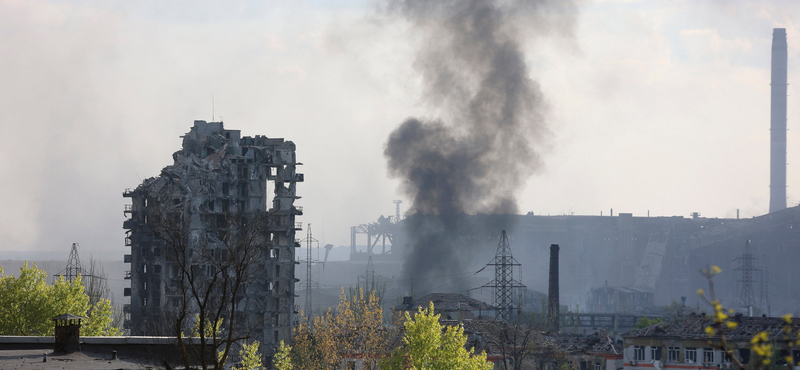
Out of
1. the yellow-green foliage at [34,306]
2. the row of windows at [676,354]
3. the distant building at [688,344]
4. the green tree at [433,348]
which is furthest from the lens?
the row of windows at [676,354]

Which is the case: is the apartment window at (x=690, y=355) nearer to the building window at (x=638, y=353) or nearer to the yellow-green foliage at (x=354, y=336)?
the building window at (x=638, y=353)

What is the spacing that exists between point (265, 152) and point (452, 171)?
50.3m

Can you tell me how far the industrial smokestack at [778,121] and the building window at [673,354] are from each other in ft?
387

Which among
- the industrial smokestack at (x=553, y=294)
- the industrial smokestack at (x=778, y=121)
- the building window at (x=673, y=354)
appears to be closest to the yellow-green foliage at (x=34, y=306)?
the building window at (x=673, y=354)

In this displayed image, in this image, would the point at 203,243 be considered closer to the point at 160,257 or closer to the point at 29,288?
the point at 160,257

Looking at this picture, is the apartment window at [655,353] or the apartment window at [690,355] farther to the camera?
the apartment window at [655,353]

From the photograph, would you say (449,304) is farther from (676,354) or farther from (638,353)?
(676,354)

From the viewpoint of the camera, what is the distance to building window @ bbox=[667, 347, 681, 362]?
2306 inches

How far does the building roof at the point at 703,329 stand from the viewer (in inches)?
2232

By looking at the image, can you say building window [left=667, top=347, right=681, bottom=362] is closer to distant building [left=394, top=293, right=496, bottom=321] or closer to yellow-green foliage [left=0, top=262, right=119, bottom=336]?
distant building [left=394, top=293, right=496, bottom=321]

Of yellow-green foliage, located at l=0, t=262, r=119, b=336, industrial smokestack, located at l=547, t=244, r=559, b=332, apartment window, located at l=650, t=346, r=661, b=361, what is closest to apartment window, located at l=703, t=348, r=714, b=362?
apartment window, located at l=650, t=346, r=661, b=361

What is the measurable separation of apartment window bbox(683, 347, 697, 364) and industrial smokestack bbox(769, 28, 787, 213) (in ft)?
388

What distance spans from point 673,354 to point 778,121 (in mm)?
118448

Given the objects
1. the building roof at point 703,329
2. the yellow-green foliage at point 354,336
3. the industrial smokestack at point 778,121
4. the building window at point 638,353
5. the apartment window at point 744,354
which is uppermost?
the industrial smokestack at point 778,121
